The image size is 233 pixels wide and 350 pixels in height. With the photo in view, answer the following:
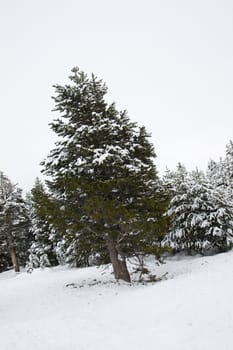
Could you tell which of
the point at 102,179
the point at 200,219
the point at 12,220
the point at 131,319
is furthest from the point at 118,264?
the point at 12,220

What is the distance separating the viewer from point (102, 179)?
47.4ft

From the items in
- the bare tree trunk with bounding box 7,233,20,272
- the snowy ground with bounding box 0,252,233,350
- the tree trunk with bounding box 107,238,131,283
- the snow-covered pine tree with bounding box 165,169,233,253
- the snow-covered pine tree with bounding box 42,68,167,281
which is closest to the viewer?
the snowy ground with bounding box 0,252,233,350

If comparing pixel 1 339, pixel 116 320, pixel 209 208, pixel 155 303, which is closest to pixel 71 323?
pixel 116 320

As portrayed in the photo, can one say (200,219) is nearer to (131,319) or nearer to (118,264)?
(118,264)

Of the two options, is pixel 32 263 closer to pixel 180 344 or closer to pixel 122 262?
pixel 122 262

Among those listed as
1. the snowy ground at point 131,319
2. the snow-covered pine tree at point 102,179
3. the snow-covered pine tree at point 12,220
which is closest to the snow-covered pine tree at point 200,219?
the snow-covered pine tree at point 102,179

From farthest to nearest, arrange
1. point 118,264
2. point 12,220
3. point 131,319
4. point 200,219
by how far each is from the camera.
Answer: point 12,220, point 200,219, point 118,264, point 131,319

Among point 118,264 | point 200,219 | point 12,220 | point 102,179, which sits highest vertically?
point 12,220

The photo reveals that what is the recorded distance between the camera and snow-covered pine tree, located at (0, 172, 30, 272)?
95.7 feet

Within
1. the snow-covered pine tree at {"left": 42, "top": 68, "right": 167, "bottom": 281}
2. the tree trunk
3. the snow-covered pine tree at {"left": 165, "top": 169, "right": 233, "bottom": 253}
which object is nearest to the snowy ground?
the tree trunk

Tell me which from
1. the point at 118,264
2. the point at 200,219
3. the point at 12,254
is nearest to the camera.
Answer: the point at 118,264

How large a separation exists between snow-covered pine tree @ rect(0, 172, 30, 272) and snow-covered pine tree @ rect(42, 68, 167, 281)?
1655 cm

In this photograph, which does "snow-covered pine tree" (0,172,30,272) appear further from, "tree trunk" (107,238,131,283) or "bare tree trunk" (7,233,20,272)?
"tree trunk" (107,238,131,283)

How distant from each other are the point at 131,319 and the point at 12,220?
2392 cm
